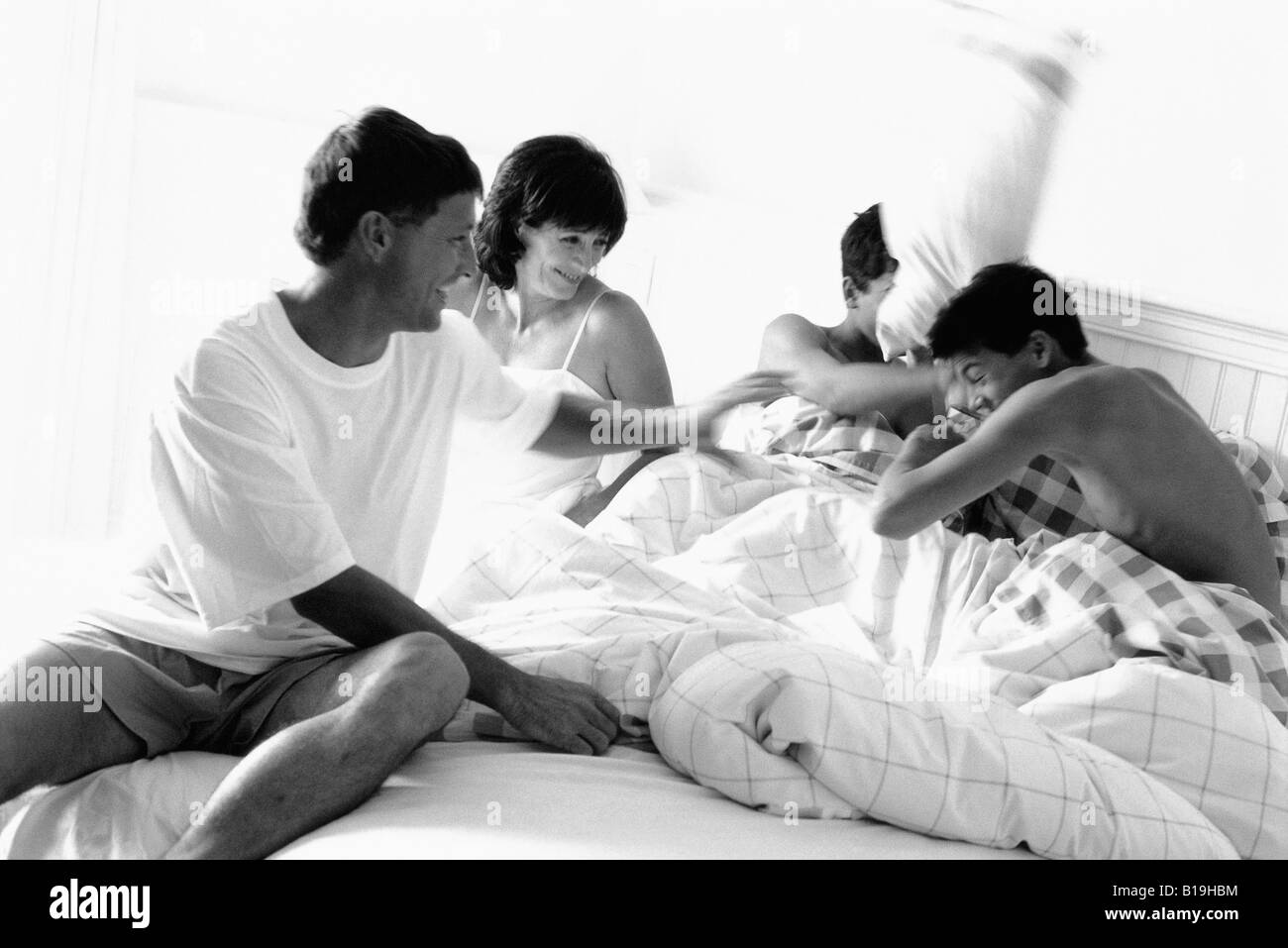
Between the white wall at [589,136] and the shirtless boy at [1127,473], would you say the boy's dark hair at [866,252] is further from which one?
the shirtless boy at [1127,473]

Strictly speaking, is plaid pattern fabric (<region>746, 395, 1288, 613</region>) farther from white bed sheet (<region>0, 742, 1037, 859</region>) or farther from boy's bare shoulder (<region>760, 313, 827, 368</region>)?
white bed sheet (<region>0, 742, 1037, 859</region>)

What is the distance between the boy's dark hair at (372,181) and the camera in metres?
1.34

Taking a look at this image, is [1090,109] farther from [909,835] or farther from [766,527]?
[909,835]

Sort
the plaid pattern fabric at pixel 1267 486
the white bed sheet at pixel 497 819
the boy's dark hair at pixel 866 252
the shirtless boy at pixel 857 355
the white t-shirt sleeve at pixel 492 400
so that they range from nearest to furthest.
→ the white bed sheet at pixel 497 819
the white t-shirt sleeve at pixel 492 400
the plaid pattern fabric at pixel 1267 486
the shirtless boy at pixel 857 355
the boy's dark hair at pixel 866 252

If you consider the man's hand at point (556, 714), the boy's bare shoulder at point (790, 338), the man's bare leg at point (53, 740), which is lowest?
the man's bare leg at point (53, 740)

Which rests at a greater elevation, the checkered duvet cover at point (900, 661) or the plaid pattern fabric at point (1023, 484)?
the plaid pattern fabric at point (1023, 484)

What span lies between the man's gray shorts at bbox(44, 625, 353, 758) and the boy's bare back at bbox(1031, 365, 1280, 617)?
2.92 feet

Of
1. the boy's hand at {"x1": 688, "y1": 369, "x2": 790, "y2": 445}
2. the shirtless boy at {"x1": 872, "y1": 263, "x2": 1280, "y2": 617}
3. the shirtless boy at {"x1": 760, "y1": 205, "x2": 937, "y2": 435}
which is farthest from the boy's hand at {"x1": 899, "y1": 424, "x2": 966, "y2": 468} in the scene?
the shirtless boy at {"x1": 760, "y1": 205, "x2": 937, "y2": 435}

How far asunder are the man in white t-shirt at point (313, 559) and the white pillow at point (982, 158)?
702 mm

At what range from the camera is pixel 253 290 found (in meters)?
2.74

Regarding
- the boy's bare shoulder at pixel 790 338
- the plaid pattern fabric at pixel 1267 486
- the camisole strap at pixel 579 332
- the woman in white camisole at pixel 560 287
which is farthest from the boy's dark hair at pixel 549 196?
the plaid pattern fabric at pixel 1267 486

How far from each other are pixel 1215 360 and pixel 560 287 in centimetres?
102

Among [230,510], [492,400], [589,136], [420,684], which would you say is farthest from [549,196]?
[420,684]
